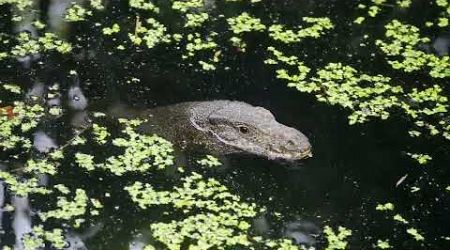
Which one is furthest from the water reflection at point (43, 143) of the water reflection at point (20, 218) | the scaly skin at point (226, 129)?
the scaly skin at point (226, 129)

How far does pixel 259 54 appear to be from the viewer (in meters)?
5.96

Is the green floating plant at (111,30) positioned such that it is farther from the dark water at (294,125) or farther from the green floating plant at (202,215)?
the green floating plant at (202,215)

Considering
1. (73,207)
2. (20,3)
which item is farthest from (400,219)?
(20,3)

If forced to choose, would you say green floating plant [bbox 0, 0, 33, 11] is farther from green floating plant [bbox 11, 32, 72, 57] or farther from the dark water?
green floating plant [bbox 11, 32, 72, 57]

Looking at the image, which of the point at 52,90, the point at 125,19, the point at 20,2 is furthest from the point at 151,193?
the point at 20,2

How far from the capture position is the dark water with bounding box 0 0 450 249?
4.41 meters

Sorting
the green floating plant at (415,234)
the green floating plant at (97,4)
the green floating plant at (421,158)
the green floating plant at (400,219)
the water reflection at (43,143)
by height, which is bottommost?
the water reflection at (43,143)

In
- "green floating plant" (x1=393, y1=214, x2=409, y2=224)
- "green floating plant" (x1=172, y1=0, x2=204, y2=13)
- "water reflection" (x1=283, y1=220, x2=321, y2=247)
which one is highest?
"green floating plant" (x1=172, y1=0, x2=204, y2=13)

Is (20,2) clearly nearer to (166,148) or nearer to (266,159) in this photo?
(166,148)

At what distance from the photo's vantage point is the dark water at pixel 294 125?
441 cm

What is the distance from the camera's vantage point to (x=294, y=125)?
5.25m

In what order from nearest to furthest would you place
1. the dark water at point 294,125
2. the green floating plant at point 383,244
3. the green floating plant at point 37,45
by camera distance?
the green floating plant at point 383,244 → the dark water at point 294,125 → the green floating plant at point 37,45

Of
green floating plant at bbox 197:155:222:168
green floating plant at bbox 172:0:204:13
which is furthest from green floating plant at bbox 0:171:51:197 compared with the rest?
green floating plant at bbox 172:0:204:13

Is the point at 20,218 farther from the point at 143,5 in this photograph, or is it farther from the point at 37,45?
the point at 143,5
